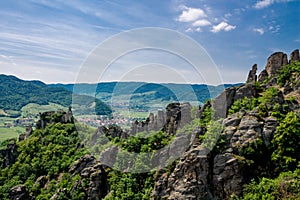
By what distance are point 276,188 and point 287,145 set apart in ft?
16.1

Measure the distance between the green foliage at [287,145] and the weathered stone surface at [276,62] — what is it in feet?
89.1

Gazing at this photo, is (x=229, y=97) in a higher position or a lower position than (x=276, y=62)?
lower

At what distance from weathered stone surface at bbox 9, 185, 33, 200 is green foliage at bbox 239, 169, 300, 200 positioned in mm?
30345

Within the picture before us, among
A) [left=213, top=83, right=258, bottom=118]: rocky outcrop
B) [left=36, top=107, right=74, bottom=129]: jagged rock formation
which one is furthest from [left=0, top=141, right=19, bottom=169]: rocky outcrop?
[left=213, top=83, right=258, bottom=118]: rocky outcrop

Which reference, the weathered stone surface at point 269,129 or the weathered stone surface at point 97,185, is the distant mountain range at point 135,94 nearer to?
the weathered stone surface at point 269,129

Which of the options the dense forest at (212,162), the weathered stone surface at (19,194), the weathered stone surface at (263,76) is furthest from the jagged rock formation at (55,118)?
the weathered stone surface at (263,76)

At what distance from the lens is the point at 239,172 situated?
2448cm

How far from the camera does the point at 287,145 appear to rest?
24625 millimetres

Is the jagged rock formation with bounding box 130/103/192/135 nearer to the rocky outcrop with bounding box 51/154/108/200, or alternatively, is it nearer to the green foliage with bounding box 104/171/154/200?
the green foliage with bounding box 104/171/154/200

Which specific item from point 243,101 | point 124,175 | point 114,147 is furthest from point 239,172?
point 114,147

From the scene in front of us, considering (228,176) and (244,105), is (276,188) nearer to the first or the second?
(228,176)

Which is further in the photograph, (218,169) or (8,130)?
(8,130)

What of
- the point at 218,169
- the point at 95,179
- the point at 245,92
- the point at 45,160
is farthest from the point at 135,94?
the point at 218,169

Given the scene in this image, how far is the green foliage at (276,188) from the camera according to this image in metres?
21.0
